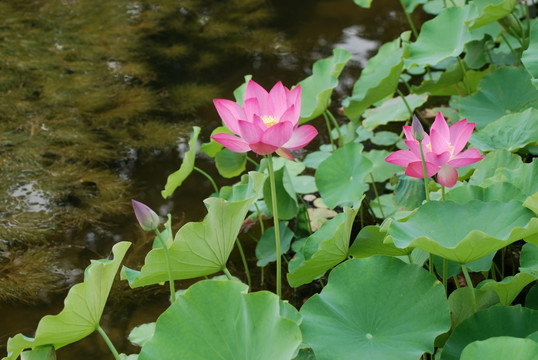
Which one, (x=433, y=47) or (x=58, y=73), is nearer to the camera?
(x=433, y=47)

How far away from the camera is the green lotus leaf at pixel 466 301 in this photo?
49.5 inches

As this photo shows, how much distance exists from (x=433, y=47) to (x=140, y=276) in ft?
3.79

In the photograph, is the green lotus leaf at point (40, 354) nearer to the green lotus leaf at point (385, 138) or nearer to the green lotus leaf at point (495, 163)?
the green lotus leaf at point (495, 163)

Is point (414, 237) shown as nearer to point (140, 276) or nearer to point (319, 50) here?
point (140, 276)

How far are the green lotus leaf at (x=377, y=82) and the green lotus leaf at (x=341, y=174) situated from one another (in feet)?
0.60

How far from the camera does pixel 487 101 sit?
202 cm

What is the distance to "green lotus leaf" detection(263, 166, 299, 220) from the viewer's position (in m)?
1.89

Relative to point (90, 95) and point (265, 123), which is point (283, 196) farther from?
point (90, 95)

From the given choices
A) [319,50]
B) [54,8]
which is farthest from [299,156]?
[54,8]

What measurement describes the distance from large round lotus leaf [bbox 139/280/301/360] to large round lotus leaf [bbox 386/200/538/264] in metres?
0.26

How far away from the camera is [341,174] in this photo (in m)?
1.90

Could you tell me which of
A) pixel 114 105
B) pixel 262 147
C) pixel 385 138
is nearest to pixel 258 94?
pixel 262 147

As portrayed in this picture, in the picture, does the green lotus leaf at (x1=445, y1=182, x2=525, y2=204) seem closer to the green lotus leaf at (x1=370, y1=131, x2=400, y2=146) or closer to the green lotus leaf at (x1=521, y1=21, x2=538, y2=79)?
the green lotus leaf at (x1=521, y1=21, x2=538, y2=79)

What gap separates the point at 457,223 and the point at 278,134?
0.36m
